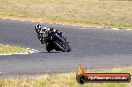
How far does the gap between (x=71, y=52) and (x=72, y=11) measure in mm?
23621

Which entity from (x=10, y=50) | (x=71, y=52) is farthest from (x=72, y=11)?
(x=10, y=50)

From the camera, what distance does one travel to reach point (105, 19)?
4259 cm

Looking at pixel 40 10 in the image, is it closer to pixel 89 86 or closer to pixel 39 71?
pixel 39 71

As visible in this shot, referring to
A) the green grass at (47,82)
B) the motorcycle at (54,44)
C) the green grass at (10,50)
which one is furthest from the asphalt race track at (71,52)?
the green grass at (47,82)

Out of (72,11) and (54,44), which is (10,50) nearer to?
(54,44)

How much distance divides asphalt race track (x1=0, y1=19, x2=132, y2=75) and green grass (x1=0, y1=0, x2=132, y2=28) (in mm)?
5108

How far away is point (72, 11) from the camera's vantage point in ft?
152

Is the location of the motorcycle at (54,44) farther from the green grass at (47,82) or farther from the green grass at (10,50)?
the green grass at (47,82)

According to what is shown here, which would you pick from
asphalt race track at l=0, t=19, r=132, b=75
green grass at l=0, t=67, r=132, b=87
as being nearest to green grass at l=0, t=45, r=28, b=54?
asphalt race track at l=0, t=19, r=132, b=75

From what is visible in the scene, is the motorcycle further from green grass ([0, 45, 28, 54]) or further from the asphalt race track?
green grass ([0, 45, 28, 54])

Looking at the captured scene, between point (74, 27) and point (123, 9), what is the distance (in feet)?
48.2

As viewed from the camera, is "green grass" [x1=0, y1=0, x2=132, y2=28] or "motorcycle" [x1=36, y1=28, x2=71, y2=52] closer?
"motorcycle" [x1=36, y1=28, x2=71, y2=52]

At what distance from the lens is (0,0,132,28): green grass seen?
4044 cm

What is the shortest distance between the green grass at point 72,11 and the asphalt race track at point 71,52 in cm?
511
